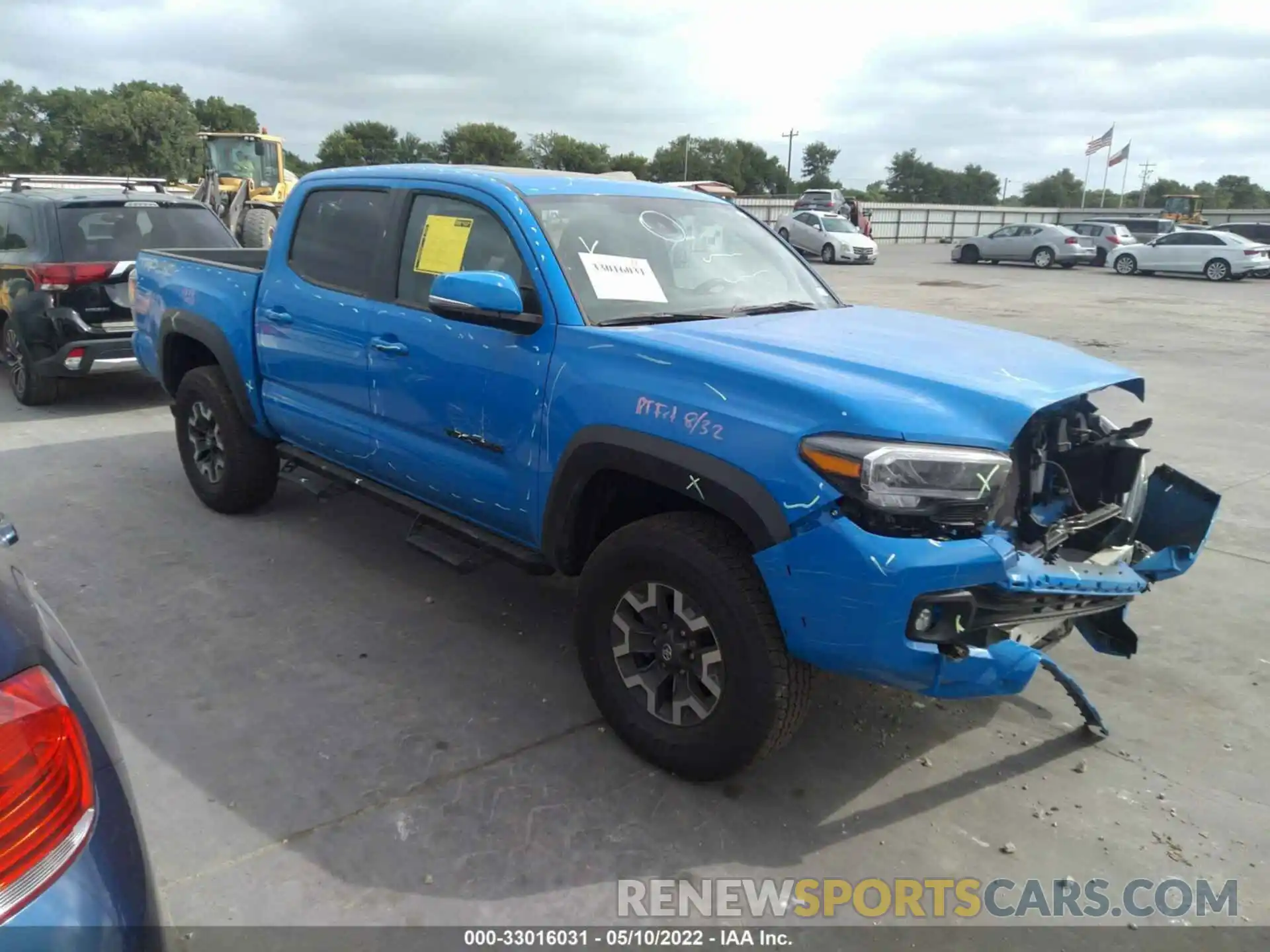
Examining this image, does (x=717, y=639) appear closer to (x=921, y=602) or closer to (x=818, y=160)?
(x=921, y=602)

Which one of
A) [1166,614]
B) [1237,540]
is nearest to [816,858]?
[1166,614]

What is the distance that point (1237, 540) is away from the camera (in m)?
5.49

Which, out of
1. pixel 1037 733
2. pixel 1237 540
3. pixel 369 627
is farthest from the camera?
pixel 1237 540

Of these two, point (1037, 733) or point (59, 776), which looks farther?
point (1037, 733)

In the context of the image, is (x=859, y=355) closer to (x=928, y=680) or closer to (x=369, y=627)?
(x=928, y=680)

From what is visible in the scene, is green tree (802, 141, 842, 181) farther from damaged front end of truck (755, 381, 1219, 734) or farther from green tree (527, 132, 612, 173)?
damaged front end of truck (755, 381, 1219, 734)

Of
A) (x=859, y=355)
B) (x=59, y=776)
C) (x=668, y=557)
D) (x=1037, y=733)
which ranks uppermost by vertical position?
(x=859, y=355)

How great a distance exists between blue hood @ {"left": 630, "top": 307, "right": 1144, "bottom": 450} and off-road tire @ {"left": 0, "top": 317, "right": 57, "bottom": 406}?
683 centimetres

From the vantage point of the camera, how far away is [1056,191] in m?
94.1

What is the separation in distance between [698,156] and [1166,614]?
3535 inches

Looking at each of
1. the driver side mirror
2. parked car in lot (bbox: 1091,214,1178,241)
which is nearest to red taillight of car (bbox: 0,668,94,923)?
the driver side mirror

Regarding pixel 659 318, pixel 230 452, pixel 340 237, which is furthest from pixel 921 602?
pixel 230 452

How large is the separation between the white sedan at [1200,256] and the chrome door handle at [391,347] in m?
30.2

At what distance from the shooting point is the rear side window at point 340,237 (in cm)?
424
